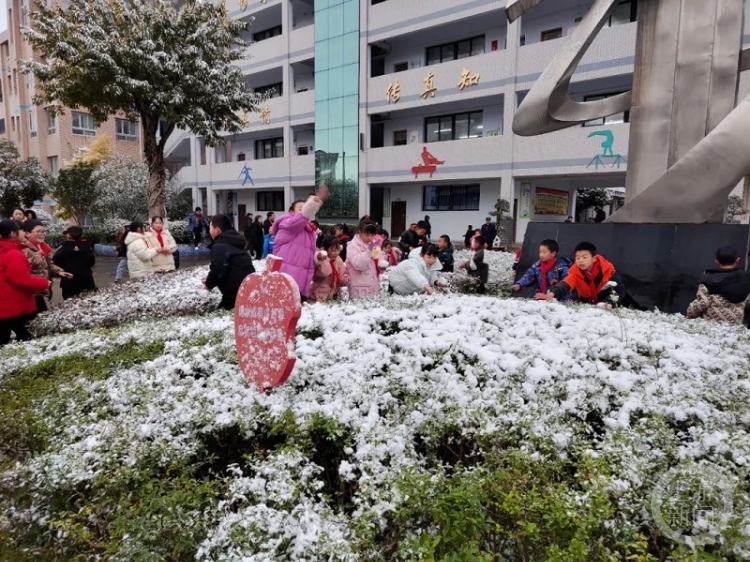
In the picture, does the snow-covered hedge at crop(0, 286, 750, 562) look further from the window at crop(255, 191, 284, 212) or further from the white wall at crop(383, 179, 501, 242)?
the window at crop(255, 191, 284, 212)

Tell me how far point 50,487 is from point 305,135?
28987 millimetres

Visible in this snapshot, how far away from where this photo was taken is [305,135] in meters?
29.7

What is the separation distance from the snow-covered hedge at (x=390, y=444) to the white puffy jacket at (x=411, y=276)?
5.94ft

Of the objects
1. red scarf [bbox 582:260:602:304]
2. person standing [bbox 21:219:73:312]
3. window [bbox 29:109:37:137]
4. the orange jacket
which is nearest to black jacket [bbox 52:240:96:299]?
person standing [bbox 21:219:73:312]

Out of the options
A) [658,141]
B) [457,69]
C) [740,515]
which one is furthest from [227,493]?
[457,69]

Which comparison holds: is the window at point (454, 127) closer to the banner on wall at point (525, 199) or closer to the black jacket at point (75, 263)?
the banner on wall at point (525, 199)

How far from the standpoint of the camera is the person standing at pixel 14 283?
5207 mm

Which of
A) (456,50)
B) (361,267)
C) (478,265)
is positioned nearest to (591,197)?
(456,50)

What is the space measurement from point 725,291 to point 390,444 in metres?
4.03

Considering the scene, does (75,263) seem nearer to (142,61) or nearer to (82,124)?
(142,61)

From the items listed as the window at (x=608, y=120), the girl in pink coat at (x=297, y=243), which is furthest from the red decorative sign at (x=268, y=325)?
the window at (x=608, y=120)

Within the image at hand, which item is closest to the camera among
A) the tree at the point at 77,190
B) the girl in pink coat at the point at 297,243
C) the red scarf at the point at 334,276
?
the girl in pink coat at the point at 297,243

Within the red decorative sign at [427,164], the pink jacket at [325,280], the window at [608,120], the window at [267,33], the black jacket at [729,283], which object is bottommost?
the pink jacket at [325,280]

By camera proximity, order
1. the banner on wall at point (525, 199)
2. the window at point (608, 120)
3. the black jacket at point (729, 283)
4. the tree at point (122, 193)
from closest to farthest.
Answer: the black jacket at point (729, 283)
the window at point (608, 120)
the tree at point (122, 193)
the banner on wall at point (525, 199)
